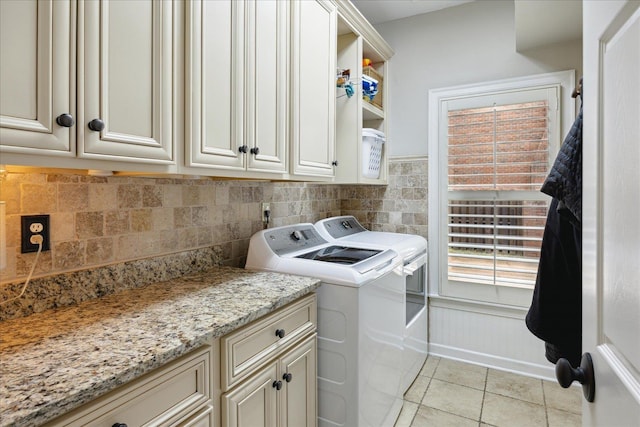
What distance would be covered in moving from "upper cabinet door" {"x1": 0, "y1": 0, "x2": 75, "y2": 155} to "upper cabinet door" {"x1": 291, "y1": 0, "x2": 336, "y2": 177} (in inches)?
40.8

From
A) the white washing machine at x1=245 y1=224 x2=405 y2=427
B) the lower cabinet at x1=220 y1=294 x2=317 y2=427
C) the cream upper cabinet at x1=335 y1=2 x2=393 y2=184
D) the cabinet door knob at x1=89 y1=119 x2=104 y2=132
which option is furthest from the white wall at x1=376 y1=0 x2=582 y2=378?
the cabinet door knob at x1=89 y1=119 x2=104 y2=132

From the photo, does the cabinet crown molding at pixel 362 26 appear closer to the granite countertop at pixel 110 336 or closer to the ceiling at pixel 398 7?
the ceiling at pixel 398 7

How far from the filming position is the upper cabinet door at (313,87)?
71.8 inches

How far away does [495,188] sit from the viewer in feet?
8.54

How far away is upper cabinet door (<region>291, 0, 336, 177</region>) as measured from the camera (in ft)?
5.98

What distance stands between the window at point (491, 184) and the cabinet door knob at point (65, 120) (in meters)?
2.45

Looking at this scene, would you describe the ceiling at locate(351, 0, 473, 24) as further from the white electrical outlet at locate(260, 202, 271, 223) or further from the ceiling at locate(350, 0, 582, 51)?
the white electrical outlet at locate(260, 202, 271, 223)

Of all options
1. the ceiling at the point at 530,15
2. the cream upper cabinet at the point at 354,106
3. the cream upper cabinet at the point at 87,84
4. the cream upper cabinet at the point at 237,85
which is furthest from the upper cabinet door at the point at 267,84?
the ceiling at the point at 530,15

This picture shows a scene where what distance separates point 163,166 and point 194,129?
0.17m

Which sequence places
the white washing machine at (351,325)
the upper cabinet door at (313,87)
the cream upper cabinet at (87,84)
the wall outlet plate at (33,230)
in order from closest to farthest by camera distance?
the cream upper cabinet at (87,84) → the wall outlet plate at (33,230) → the white washing machine at (351,325) → the upper cabinet door at (313,87)

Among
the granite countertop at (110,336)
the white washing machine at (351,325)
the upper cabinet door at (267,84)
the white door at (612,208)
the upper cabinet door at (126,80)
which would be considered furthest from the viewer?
the white washing machine at (351,325)

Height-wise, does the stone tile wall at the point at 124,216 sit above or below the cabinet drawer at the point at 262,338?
above

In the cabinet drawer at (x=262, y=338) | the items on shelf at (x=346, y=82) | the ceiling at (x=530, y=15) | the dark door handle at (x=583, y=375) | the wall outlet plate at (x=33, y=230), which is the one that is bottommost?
the cabinet drawer at (x=262, y=338)

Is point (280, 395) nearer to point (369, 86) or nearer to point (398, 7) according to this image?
point (369, 86)
